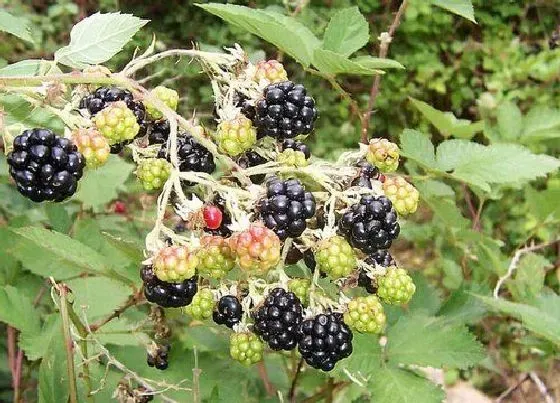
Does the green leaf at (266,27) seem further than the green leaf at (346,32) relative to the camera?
No

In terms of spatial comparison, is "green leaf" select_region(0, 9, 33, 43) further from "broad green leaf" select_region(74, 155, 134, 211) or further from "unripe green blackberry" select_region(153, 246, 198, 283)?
"broad green leaf" select_region(74, 155, 134, 211)

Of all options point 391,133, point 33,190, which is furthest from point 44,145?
point 391,133

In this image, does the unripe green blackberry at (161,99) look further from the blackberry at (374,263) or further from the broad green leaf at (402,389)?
the broad green leaf at (402,389)

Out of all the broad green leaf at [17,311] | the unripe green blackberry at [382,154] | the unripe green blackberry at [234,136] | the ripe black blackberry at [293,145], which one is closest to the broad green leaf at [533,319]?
the unripe green blackberry at [382,154]

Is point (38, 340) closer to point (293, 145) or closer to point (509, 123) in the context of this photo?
point (293, 145)

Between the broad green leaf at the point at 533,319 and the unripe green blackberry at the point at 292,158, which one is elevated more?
the unripe green blackberry at the point at 292,158

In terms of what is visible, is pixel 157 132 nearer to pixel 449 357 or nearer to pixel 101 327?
pixel 101 327

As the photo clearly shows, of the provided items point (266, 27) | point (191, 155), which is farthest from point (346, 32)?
point (191, 155)
